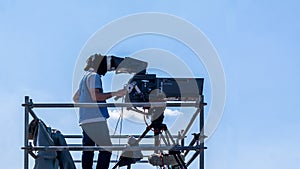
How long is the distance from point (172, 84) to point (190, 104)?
53 centimetres

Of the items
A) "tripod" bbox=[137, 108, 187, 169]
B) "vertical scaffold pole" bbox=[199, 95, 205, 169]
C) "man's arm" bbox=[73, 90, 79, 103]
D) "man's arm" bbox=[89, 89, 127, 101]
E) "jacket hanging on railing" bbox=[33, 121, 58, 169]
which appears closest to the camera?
"vertical scaffold pole" bbox=[199, 95, 205, 169]

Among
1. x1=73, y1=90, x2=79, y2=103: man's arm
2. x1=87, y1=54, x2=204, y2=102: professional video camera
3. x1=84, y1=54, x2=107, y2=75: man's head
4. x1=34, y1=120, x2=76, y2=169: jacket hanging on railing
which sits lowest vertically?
x1=34, y1=120, x2=76, y2=169: jacket hanging on railing

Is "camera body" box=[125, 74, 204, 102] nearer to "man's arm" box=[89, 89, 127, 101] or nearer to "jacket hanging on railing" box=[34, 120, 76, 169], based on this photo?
"man's arm" box=[89, 89, 127, 101]

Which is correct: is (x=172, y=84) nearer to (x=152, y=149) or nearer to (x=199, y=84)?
(x=199, y=84)

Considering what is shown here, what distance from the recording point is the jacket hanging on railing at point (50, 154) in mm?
8930

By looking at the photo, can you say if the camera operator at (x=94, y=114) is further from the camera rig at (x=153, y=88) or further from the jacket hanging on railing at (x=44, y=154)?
the jacket hanging on railing at (x=44, y=154)

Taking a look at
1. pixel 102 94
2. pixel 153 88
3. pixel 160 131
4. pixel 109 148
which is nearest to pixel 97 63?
pixel 102 94

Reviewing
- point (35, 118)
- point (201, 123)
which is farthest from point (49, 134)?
point (201, 123)

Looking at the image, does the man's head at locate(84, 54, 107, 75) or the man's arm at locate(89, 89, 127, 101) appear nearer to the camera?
the man's arm at locate(89, 89, 127, 101)

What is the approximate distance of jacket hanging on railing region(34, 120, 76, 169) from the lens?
8930mm

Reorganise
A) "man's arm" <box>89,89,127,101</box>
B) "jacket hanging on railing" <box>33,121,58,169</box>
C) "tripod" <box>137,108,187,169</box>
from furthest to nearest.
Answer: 1. "tripod" <box>137,108,187,169</box>
2. "man's arm" <box>89,89,127,101</box>
3. "jacket hanging on railing" <box>33,121,58,169</box>

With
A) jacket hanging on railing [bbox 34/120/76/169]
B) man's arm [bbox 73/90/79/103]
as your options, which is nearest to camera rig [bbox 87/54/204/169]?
man's arm [bbox 73/90/79/103]

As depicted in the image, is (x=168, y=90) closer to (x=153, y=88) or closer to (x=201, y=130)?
(x=153, y=88)

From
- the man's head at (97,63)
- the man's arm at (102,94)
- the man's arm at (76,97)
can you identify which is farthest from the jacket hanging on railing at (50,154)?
the man's head at (97,63)
